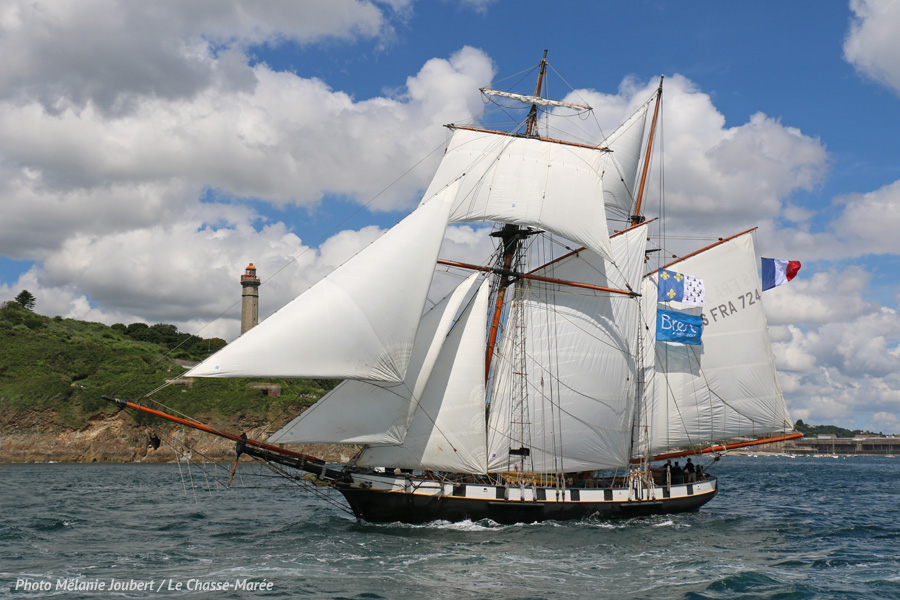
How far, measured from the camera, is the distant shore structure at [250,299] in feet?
373

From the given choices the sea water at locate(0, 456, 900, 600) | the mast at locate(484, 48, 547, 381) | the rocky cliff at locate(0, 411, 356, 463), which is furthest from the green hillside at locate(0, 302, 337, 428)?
the mast at locate(484, 48, 547, 381)

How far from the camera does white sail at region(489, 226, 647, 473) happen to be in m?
39.2

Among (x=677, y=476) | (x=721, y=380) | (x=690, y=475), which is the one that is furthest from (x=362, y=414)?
(x=721, y=380)

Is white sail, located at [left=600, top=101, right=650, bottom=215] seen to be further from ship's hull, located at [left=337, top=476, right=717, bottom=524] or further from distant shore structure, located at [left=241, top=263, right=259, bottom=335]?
distant shore structure, located at [left=241, top=263, right=259, bottom=335]

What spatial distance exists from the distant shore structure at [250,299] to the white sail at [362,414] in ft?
275

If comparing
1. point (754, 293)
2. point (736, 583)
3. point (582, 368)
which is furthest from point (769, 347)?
point (736, 583)

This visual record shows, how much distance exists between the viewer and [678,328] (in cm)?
4509

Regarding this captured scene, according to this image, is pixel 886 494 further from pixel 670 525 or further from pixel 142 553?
pixel 142 553

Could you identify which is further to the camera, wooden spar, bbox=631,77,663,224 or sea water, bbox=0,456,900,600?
wooden spar, bbox=631,77,663,224

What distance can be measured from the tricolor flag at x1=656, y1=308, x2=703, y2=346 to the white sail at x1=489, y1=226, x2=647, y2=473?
2773 mm

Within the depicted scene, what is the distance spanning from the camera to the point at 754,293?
150ft

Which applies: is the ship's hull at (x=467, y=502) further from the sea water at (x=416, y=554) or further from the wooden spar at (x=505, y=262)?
the wooden spar at (x=505, y=262)

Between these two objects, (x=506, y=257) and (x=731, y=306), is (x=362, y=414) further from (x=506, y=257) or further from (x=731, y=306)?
(x=731, y=306)

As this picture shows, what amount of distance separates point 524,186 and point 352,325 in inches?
616
